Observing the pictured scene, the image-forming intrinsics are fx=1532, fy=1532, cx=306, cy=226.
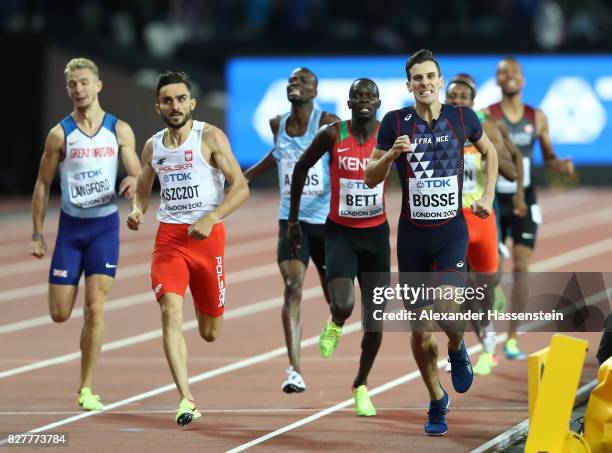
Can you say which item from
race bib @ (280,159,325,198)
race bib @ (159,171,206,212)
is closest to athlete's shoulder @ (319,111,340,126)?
race bib @ (280,159,325,198)

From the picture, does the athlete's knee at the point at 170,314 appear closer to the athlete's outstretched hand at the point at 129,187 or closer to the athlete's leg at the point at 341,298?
the athlete's leg at the point at 341,298

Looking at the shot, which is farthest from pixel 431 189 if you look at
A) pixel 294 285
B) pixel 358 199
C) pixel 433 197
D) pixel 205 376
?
pixel 205 376

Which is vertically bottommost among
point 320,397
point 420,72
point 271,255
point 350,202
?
point 271,255

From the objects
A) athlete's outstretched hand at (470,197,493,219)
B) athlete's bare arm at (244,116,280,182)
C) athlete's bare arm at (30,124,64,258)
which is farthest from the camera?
athlete's bare arm at (244,116,280,182)

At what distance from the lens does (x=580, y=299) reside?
10.2 meters

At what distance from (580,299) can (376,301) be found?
146 centimetres

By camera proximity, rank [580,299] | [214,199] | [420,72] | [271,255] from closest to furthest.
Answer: [420,72] → [214,199] → [580,299] → [271,255]

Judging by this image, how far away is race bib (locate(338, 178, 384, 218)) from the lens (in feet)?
31.3

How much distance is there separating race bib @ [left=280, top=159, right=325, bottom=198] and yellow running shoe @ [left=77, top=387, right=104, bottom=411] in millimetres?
1990

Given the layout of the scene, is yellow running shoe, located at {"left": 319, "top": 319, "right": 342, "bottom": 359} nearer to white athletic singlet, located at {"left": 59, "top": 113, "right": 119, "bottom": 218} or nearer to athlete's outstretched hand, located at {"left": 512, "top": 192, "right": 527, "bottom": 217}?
white athletic singlet, located at {"left": 59, "top": 113, "right": 119, "bottom": 218}

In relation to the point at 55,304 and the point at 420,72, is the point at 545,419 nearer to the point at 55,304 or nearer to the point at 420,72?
the point at 420,72

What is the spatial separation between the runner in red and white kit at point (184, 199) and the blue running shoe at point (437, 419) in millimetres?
1428

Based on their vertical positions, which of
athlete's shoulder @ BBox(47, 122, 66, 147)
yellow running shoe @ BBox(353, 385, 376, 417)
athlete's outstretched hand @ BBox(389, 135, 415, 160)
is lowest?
yellow running shoe @ BBox(353, 385, 376, 417)

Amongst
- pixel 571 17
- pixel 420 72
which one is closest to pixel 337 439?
pixel 420 72
